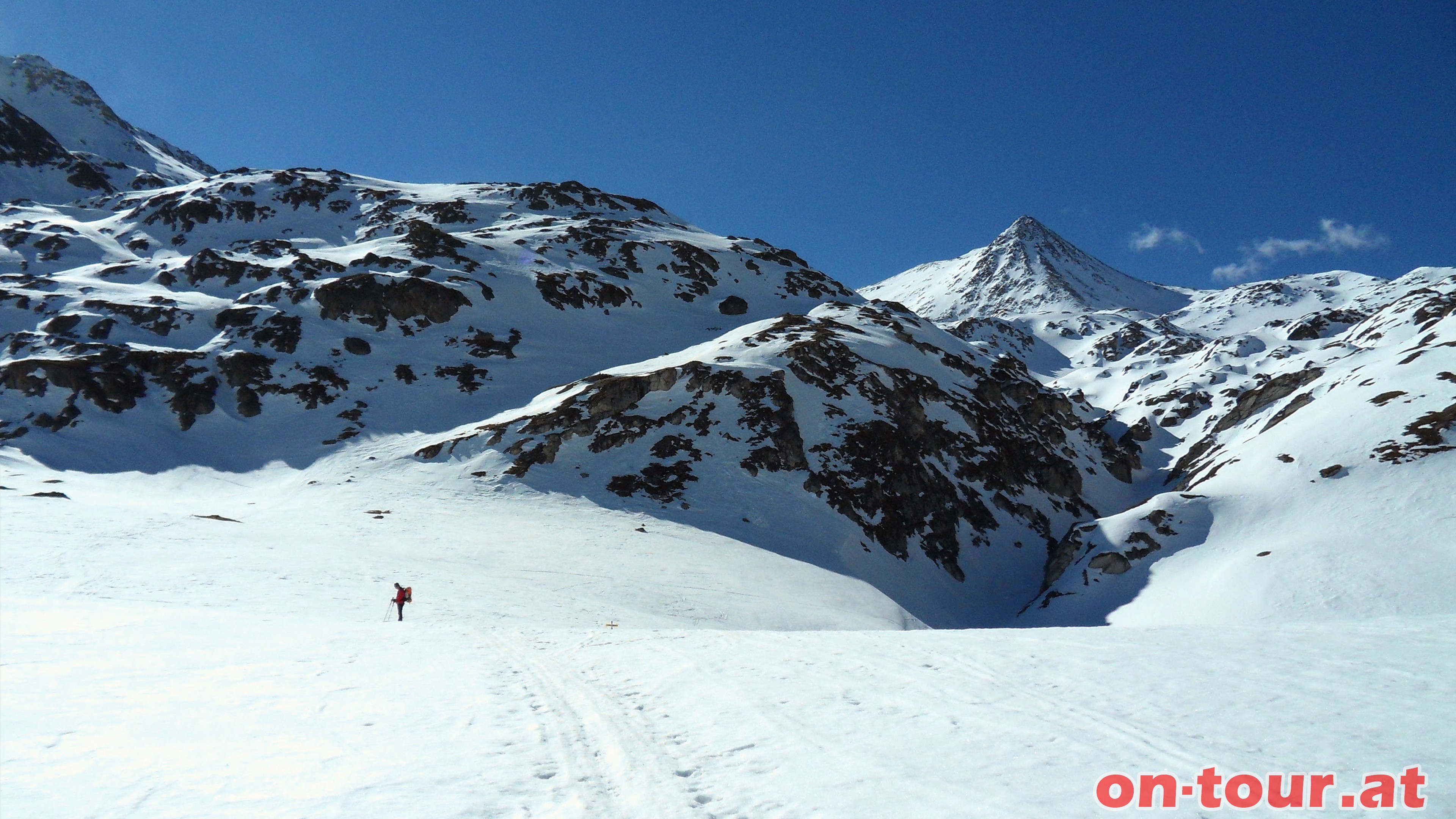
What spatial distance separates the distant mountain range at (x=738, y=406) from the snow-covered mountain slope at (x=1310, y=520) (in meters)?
0.18

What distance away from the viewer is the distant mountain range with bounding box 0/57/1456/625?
1393 inches

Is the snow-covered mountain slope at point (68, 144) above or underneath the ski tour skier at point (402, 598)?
above

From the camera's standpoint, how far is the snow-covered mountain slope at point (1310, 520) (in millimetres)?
27719

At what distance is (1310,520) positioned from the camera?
33594mm

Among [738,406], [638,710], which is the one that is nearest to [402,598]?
[638,710]

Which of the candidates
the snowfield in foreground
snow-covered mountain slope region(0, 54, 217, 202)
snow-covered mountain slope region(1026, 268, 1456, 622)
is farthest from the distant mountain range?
snow-covered mountain slope region(0, 54, 217, 202)

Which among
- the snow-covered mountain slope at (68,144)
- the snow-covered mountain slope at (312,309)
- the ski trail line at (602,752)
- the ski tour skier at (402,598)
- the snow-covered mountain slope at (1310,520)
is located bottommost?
the ski tour skier at (402,598)

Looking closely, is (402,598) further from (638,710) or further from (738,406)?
(738,406)

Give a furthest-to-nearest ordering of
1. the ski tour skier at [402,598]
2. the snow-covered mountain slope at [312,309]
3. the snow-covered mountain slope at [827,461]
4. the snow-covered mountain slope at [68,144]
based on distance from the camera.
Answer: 1. the snow-covered mountain slope at [68,144]
2. the snow-covered mountain slope at [312,309]
3. the snow-covered mountain slope at [827,461]
4. the ski tour skier at [402,598]

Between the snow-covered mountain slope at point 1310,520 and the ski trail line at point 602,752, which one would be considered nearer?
the ski trail line at point 602,752

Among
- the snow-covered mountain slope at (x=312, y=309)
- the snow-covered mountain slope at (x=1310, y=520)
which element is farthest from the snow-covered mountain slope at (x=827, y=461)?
the snow-covered mountain slope at (x=312, y=309)

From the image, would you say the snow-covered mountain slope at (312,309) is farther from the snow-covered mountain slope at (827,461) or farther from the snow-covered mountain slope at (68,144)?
the snow-covered mountain slope at (68,144)

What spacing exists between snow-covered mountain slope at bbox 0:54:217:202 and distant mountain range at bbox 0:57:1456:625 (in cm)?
2930

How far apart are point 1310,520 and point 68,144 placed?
747ft
